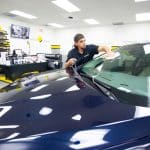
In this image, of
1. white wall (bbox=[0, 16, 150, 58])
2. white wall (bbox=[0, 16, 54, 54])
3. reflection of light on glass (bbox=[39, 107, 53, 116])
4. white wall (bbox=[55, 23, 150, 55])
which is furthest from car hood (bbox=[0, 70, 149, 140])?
white wall (bbox=[55, 23, 150, 55])

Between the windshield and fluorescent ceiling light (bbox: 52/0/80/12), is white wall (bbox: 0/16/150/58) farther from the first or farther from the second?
the windshield

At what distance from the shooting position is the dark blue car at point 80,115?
0.79 m

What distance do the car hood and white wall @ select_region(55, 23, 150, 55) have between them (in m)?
12.8

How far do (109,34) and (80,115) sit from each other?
→ 1461 cm

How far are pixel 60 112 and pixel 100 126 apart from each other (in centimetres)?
22

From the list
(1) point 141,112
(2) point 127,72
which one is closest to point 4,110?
(1) point 141,112

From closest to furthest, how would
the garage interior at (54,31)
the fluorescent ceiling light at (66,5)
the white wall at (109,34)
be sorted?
1. the garage interior at (54,31)
2. the fluorescent ceiling light at (66,5)
3. the white wall at (109,34)

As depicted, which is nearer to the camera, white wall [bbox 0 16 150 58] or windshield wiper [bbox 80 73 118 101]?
windshield wiper [bbox 80 73 118 101]

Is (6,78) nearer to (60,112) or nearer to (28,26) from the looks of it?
(28,26)

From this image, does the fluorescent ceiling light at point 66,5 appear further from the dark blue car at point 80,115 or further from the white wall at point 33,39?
the dark blue car at point 80,115

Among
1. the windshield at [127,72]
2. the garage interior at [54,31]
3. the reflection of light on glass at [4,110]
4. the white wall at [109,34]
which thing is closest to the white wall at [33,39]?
the garage interior at [54,31]

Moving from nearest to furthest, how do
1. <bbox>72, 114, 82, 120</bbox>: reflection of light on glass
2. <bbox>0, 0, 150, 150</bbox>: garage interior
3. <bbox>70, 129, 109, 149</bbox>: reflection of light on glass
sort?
<bbox>70, 129, 109, 149</bbox>: reflection of light on glass → <bbox>72, 114, 82, 120</bbox>: reflection of light on glass → <bbox>0, 0, 150, 150</bbox>: garage interior

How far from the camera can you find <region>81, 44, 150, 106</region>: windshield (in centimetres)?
110

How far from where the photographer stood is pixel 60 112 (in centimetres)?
97
